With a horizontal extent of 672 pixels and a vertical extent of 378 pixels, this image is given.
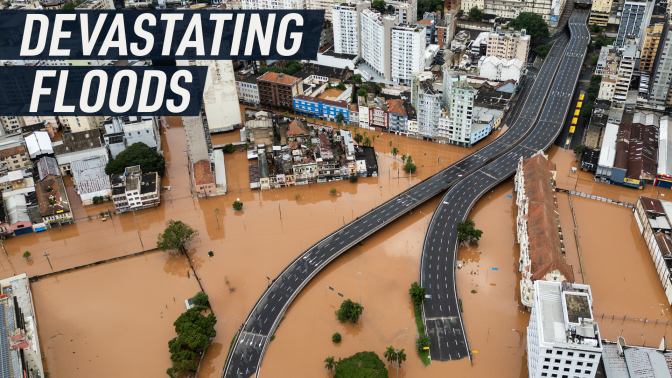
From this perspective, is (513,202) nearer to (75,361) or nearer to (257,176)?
(257,176)

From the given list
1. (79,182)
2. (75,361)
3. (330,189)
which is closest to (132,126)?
(79,182)

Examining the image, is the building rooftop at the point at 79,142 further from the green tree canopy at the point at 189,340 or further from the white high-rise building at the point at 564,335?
the white high-rise building at the point at 564,335

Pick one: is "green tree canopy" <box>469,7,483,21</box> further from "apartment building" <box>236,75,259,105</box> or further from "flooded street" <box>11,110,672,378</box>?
"apartment building" <box>236,75,259,105</box>

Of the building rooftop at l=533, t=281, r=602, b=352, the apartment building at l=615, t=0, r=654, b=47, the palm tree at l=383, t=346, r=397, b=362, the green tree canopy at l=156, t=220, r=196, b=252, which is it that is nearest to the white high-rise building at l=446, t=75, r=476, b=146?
the building rooftop at l=533, t=281, r=602, b=352

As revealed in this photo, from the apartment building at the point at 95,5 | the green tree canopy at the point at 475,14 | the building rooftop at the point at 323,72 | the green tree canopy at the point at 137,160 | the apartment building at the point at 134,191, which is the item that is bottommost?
the apartment building at the point at 134,191

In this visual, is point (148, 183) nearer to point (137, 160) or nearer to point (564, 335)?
point (137, 160)

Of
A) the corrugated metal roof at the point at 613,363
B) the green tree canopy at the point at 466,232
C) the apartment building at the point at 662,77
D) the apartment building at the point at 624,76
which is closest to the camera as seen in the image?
the corrugated metal roof at the point at 613,363

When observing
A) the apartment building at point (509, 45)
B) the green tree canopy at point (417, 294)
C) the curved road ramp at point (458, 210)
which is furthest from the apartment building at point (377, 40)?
the green tree canopy at point (417, 294)
